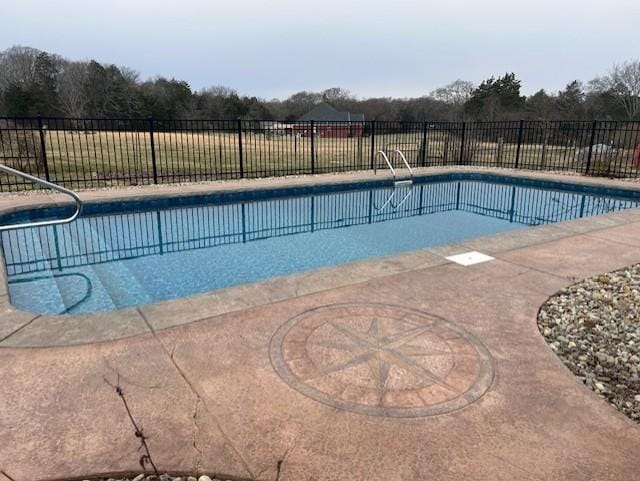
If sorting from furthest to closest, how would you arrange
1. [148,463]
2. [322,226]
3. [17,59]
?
[17,59]
[322,226]
[148,463]

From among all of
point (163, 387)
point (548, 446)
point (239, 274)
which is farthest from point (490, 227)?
point (163, 387)

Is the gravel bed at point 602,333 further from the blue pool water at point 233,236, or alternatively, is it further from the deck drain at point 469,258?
the blue pool water at point 233,236

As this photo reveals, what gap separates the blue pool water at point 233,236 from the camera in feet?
17.4

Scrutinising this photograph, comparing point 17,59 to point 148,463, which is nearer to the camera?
point 148,463

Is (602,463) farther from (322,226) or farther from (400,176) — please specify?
(400,176)

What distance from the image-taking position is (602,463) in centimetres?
210

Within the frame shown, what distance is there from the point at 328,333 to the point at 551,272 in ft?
9.70

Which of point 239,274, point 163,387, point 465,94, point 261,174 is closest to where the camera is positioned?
point 163,387

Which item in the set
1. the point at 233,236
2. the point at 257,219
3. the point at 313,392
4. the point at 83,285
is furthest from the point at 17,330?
the point at 257,219

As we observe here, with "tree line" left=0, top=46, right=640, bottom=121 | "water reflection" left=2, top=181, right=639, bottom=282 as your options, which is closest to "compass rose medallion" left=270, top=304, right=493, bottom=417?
"water reflection" left=2, top=181, right=639, bottom=282

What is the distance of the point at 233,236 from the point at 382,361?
4910 millimetres

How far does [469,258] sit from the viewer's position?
5348mm

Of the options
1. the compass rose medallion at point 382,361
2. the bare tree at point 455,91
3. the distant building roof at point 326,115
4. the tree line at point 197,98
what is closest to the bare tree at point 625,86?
the tree line at point 197,98

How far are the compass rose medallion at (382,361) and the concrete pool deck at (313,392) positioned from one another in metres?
0.01
